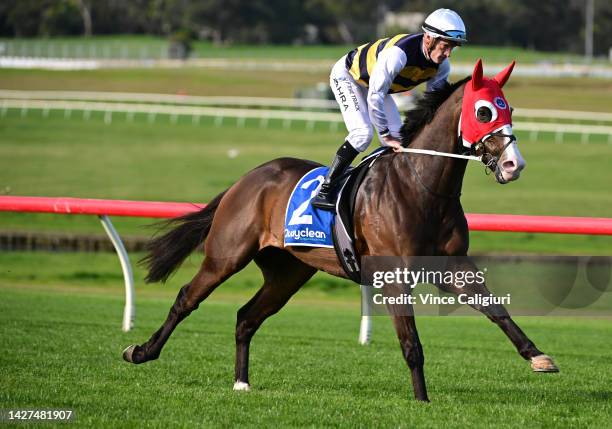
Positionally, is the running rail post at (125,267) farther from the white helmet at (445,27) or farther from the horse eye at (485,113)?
the horse eye at (485,113)

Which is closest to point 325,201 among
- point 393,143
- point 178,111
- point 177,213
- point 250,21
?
point 393,143

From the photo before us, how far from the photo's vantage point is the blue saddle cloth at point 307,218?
6.72 m

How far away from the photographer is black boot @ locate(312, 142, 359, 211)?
22.0 ft

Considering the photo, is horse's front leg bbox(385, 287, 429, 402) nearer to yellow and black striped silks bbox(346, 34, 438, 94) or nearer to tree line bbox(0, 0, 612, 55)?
yellow and black striped silks bbox(346, 34, 438, 94)

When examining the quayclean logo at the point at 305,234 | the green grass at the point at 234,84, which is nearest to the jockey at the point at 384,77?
the quayclean logo at the point at 305,234

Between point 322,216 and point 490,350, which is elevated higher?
point 322,216

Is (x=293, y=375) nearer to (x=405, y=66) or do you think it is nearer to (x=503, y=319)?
(x=503, y=319)

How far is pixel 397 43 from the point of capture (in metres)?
6.48

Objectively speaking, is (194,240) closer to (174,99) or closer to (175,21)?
(174,99)

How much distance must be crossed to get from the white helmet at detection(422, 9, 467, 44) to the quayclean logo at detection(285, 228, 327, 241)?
4.33 feet

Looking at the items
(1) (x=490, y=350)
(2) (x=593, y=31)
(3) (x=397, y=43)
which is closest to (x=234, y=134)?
(1) (x=490, y=350)

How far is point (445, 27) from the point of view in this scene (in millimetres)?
6410

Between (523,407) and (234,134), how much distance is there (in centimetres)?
3029

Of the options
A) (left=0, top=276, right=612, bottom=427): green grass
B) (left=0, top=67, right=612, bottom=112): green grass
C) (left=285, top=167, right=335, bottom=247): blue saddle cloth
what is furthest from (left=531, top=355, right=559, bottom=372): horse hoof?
(left=0, top=67, right=612, bottom=112): green grass
